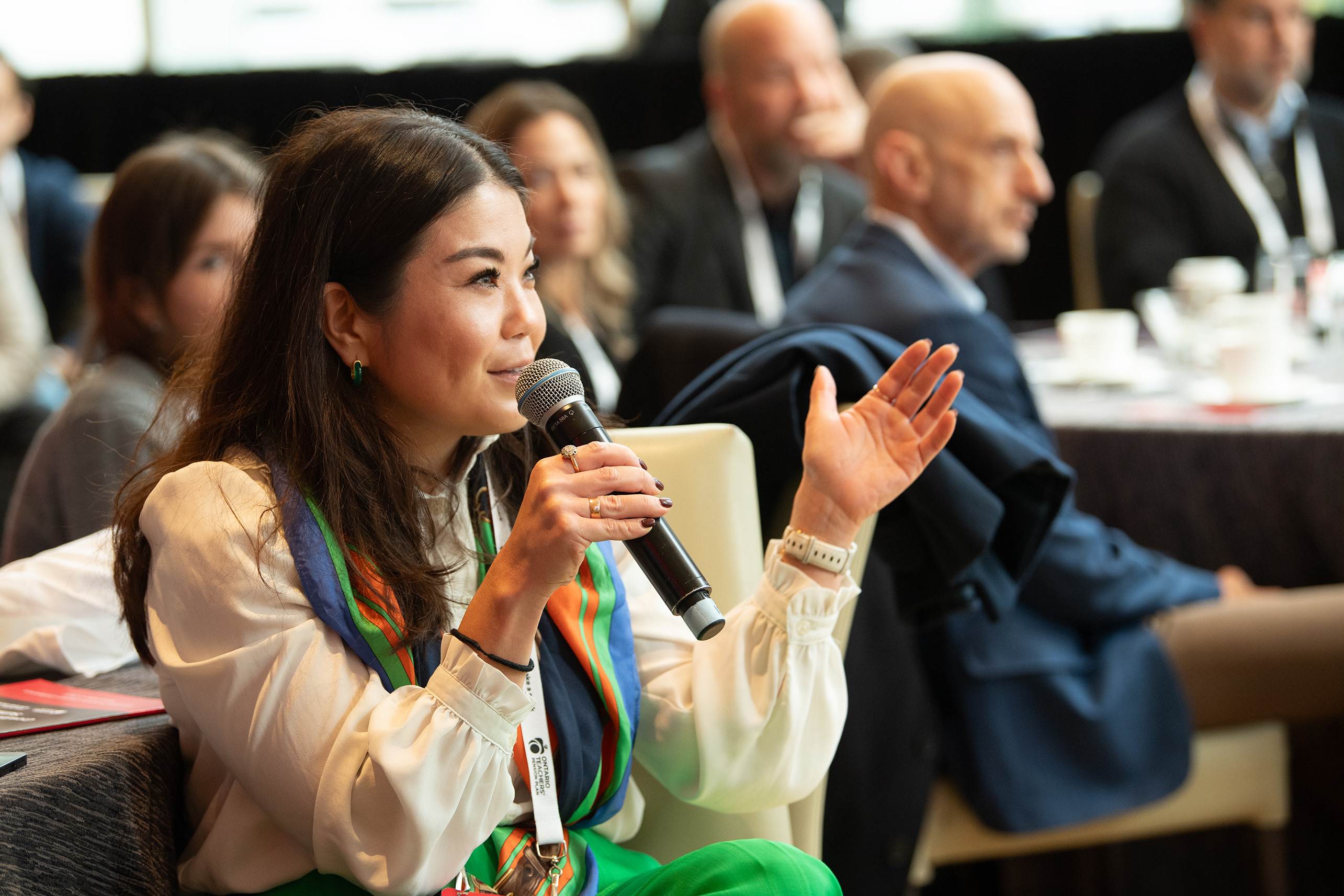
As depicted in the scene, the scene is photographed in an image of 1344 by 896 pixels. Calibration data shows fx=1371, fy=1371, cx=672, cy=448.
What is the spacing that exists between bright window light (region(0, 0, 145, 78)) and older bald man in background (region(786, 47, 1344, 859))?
550cm

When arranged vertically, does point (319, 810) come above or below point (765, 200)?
above

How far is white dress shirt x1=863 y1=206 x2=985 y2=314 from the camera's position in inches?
88.9

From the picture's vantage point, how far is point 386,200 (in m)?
1.12

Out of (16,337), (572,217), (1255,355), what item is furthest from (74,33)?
(1255,355)

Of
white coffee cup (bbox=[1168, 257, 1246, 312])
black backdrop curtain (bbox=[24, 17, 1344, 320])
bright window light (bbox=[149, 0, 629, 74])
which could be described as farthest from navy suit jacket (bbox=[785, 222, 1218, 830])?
bright window light (bbox=[149, 0, 629, 74])

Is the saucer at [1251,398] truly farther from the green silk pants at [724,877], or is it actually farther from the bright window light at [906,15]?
the bright window light at [906,15]

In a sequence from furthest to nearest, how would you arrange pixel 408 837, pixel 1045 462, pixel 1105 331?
pixel 1105 331 → pixel 1045 462 → pixel 408 837

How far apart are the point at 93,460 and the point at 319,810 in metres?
0.83

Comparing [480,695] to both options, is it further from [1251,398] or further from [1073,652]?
[1251,398]

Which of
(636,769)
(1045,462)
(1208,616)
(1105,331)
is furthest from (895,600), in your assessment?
(1105,331)

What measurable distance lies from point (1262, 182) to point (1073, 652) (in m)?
2.65

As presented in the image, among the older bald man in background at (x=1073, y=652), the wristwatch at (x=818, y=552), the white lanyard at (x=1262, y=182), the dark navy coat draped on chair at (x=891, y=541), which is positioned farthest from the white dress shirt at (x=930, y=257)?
the white lanyard at (x=1262, y=182)

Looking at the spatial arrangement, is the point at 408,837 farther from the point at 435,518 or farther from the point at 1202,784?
the point at 1202,784

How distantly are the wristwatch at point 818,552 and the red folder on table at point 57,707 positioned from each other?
0.61m
